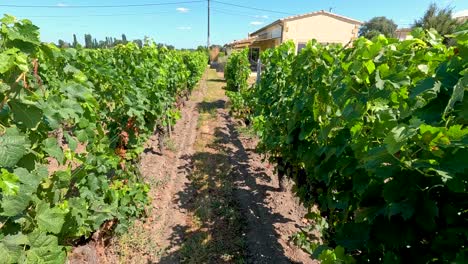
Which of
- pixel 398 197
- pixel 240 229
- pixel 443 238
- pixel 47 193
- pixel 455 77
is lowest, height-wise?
pixel 240 229

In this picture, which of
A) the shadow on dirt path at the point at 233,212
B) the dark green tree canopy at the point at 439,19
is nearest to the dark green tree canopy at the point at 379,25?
the dark green tree canopy at the point at 439,19

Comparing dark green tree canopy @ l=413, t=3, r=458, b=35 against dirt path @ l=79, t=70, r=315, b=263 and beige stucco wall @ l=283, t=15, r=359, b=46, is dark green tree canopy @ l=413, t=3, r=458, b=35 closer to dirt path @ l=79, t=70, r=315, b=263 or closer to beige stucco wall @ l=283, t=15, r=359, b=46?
beige stucco wall @ l=283, t=15, r=359, b=46

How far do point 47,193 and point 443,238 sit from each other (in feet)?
7.95

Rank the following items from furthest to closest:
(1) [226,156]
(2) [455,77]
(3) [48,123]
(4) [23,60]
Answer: (1) [226,156]
(3) [48,123]
(4) [23,60]
(2) [455,77]

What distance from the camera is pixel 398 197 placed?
120 centimetres

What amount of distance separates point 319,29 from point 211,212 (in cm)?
2608

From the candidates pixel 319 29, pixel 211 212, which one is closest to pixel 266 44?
pixel 319 29

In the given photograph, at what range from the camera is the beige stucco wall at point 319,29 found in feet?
85.6

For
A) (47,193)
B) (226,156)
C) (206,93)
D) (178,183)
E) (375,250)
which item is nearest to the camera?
(375,250)

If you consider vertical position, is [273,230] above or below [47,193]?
below

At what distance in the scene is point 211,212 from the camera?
181 inches

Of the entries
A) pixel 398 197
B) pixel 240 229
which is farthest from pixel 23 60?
pixel 240 229

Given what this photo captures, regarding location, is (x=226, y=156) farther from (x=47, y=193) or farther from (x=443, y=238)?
(x=443, y=238)

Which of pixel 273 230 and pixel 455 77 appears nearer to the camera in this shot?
pixel 455 77
